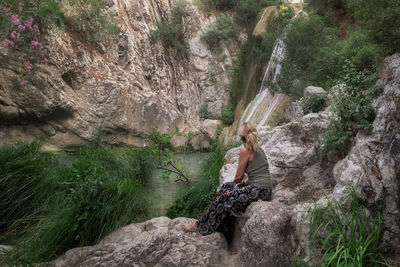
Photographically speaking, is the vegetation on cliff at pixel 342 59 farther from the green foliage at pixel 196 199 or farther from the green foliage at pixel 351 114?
the green foliage at pixel 196 199

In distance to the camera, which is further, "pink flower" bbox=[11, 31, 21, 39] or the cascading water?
the cascading water

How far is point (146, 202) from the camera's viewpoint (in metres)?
4.41

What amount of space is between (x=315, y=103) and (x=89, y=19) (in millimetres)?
10482

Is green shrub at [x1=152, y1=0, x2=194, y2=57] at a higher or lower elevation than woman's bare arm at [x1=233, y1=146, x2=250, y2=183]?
higher

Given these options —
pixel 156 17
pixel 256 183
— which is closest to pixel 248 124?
pixel 256 183

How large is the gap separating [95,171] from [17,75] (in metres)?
7.99

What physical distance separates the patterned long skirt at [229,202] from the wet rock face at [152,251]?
134mm

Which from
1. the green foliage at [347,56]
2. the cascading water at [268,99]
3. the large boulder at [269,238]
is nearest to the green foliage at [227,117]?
the cascading water at [268,99]

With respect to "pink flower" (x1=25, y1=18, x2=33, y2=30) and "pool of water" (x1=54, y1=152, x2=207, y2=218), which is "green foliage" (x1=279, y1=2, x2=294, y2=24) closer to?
"pool of water" (x1=54, y1=152, x2=207, y2=218)

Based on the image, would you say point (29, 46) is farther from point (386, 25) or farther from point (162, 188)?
point (386, 25)

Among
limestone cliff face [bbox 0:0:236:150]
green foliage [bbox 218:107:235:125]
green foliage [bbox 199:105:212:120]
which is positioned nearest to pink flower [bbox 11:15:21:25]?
limestone cliff face [bbox 0:0:236:150]

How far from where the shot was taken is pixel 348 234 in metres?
2.21

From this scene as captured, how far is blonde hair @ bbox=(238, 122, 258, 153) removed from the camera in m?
3.39

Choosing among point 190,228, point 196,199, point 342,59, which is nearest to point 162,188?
point 196,199
